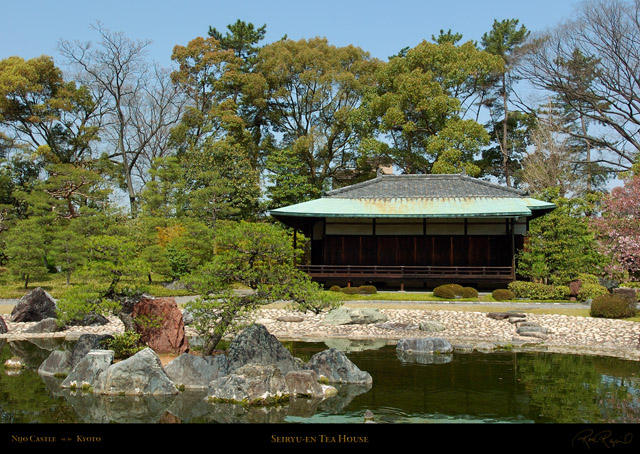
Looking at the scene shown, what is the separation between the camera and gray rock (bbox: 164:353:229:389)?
10.2 metres

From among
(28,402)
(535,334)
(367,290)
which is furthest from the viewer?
(367,290)

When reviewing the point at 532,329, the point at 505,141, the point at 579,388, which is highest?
the point at 505,141

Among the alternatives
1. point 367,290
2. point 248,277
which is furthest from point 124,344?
point 367,290

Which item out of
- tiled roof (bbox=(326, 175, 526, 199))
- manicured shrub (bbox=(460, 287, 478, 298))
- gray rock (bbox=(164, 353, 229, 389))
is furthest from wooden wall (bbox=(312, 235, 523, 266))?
gray rock (bbox=(164, 353, 229, 389))

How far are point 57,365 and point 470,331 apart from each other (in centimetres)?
1079

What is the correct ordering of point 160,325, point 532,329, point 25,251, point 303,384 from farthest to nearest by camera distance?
1. point 25,251
2. point 532,329
3. point 160,325
4. point 303,384

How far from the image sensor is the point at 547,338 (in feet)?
49.3

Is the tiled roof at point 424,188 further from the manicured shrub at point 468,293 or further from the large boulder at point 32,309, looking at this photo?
the large boulder at point 32,309

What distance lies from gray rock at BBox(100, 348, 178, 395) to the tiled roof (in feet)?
60.5

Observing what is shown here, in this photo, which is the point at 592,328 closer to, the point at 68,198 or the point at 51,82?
the point at 68,198

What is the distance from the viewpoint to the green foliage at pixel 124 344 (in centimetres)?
1153

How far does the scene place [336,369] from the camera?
10602mm

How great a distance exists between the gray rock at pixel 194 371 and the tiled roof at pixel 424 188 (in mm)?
17534

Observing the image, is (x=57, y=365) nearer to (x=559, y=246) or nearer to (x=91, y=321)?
(x=91, y=321)
